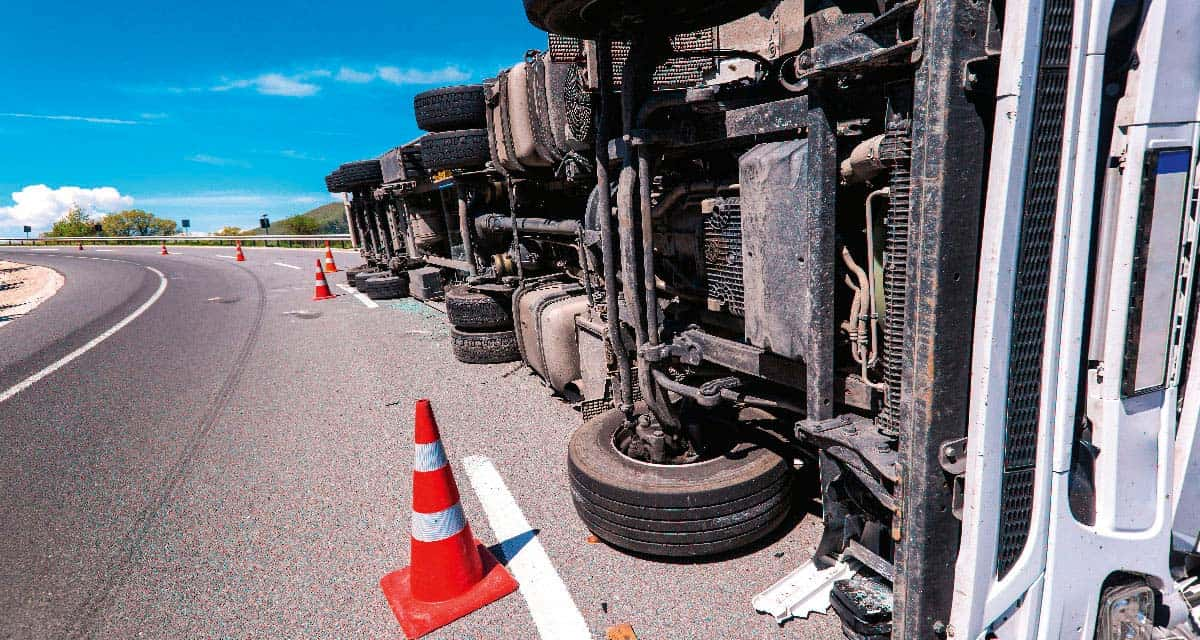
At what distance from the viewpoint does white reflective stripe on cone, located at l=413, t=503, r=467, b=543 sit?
2553mm

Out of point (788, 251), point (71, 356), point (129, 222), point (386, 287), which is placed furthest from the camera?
point (129, 222)

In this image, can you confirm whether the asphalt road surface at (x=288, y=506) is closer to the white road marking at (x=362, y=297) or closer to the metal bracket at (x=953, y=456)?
the metal bracket at (x=953, y=456)

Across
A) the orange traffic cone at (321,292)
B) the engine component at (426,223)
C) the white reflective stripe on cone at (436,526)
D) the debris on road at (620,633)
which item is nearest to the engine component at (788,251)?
the debris on road at (620,633)

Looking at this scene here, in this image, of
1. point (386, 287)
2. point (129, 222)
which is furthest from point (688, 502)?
point (129, 222)

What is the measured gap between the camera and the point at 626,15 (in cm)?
255

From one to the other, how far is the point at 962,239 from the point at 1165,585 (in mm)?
1283

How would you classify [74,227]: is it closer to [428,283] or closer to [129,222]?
[129,222]

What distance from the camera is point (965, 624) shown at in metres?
1.72

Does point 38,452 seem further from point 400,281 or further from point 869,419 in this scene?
point 400,281

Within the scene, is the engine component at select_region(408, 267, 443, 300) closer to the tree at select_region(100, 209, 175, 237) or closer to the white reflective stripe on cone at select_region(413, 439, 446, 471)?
the white reflective stripe on cone at select_region(413, 439, 446, 471)

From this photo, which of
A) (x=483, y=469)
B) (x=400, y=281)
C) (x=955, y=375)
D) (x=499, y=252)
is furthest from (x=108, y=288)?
(x=955, y=375)

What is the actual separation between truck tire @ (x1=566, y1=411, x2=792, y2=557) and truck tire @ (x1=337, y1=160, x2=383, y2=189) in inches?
431

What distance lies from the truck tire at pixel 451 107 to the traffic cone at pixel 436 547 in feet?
16.4

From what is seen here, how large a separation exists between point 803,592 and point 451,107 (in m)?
6.04
